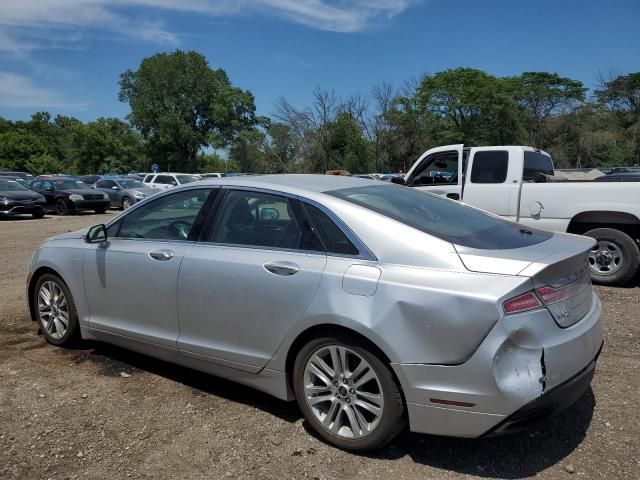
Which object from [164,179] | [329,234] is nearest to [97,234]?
[329,234]

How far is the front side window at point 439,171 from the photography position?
30.4 ft

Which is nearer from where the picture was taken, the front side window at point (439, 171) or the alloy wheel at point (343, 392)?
the alloy wheel at point (343, 392)

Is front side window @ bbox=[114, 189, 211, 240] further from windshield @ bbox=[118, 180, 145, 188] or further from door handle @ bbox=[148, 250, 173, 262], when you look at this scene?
windshield @ bbox=[118, 180, 145, 188]

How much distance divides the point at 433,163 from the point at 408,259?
22.8 feet

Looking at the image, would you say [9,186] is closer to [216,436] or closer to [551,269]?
[216,436]

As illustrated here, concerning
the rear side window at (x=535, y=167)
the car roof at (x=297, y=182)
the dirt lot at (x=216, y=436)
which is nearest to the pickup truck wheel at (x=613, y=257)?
the rear side window at (x=535, y=167)

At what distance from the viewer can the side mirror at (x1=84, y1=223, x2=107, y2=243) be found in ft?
14.6

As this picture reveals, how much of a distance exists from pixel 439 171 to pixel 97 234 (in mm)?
6496

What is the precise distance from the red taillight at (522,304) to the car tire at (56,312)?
3.65m

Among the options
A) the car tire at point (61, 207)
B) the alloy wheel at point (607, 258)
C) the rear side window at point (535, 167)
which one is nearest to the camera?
the alloy wheel at point (607, 258)

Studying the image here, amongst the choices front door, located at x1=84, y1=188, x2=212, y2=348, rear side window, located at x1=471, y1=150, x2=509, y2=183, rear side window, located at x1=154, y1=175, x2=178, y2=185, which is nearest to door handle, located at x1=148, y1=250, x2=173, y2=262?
front door, located at x1=84, y1=188, x2=212, y2=348

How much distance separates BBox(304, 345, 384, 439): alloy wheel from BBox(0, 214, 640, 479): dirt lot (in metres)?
0.18

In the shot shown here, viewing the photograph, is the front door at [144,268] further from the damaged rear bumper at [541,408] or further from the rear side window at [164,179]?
the rear side window at [164,179]

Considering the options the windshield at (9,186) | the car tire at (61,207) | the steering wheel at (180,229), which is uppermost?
the steering wheel at (180,229)
